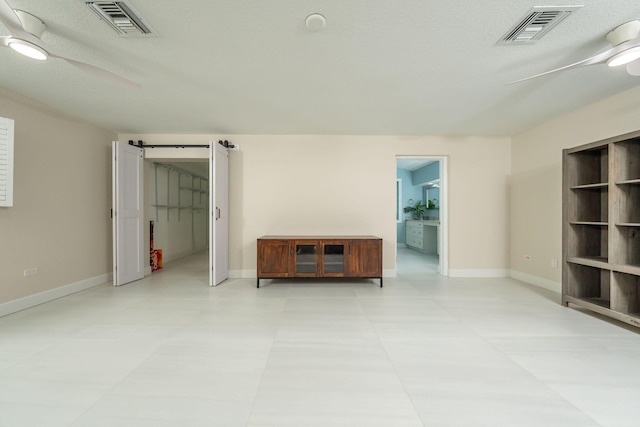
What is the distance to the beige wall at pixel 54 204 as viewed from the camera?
2969 mm

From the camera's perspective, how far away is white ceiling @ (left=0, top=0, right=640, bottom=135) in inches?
69.3

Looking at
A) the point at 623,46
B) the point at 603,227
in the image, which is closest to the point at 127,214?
the point at 623,46

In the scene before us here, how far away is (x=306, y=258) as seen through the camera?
3938 millimetres

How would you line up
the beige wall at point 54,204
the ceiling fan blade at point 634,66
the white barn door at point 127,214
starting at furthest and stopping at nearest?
the white barn door at point 127,214 < the beige wall at point 54,204 < the ceiling fan blade at point 634,66

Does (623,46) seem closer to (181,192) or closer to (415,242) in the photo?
(415,242)

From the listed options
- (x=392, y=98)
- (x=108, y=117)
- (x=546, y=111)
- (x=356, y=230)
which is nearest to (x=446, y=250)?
(x=356, y=230)

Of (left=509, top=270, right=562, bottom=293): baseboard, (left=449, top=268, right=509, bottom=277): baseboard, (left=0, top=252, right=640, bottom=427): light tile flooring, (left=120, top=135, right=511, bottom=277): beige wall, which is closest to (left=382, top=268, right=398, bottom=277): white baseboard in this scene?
(left=120, top=135, right=511, bottom=277): beige wall

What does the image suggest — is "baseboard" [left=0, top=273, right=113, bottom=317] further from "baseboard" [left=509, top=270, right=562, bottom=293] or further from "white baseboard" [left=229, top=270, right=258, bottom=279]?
"baseboard" [left=509, top=270, right=562, bottom=293]

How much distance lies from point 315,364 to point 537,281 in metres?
3.92

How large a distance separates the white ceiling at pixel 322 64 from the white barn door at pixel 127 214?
1.92 ft

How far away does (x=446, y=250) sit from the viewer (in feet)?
15.3

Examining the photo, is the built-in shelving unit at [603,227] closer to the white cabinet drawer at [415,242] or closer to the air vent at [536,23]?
the air vent at [536,23]

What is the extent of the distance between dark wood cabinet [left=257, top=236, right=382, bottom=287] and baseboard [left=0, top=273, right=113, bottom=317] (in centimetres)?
245

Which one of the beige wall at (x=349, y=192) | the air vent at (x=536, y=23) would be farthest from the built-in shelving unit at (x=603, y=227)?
the beige wall at (x=349, y=192)
